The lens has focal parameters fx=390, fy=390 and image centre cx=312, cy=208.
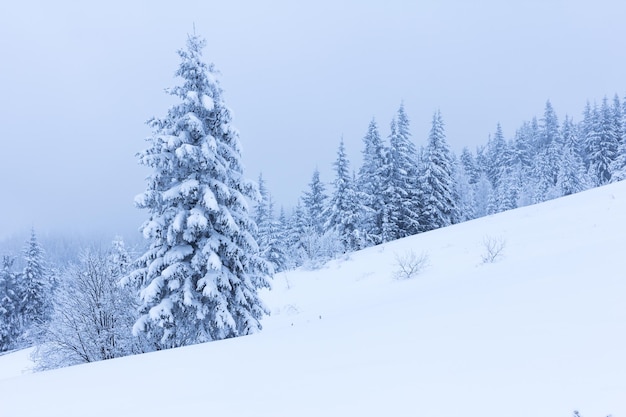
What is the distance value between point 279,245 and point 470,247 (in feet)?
94.2

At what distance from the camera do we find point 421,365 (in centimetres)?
397

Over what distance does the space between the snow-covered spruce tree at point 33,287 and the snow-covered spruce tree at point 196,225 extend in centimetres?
4005

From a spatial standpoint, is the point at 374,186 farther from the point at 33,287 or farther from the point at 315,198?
the point at 33,287

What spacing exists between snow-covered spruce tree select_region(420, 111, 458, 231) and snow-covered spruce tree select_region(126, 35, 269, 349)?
78.7 ft

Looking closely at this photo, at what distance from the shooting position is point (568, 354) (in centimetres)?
356

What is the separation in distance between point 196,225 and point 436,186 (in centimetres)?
2669

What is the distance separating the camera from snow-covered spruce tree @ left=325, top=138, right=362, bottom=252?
33.5 metres

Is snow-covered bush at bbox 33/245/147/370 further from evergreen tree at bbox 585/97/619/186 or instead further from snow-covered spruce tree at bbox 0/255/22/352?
evergreen tree at bbox 585/97/619/186

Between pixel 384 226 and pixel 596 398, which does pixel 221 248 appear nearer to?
pixel 596 398

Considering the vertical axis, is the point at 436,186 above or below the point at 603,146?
below

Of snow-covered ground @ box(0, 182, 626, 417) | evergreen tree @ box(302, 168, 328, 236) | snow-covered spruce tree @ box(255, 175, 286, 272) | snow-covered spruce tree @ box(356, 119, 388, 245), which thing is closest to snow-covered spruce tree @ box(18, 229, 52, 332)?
snow-covered spruce tree @ box(255, 175, 286, 272)

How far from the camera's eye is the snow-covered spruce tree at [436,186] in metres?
33.7

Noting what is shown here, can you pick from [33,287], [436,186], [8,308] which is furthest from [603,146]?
[8,308]

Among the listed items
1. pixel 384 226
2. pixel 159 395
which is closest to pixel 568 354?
pixel 159 395
